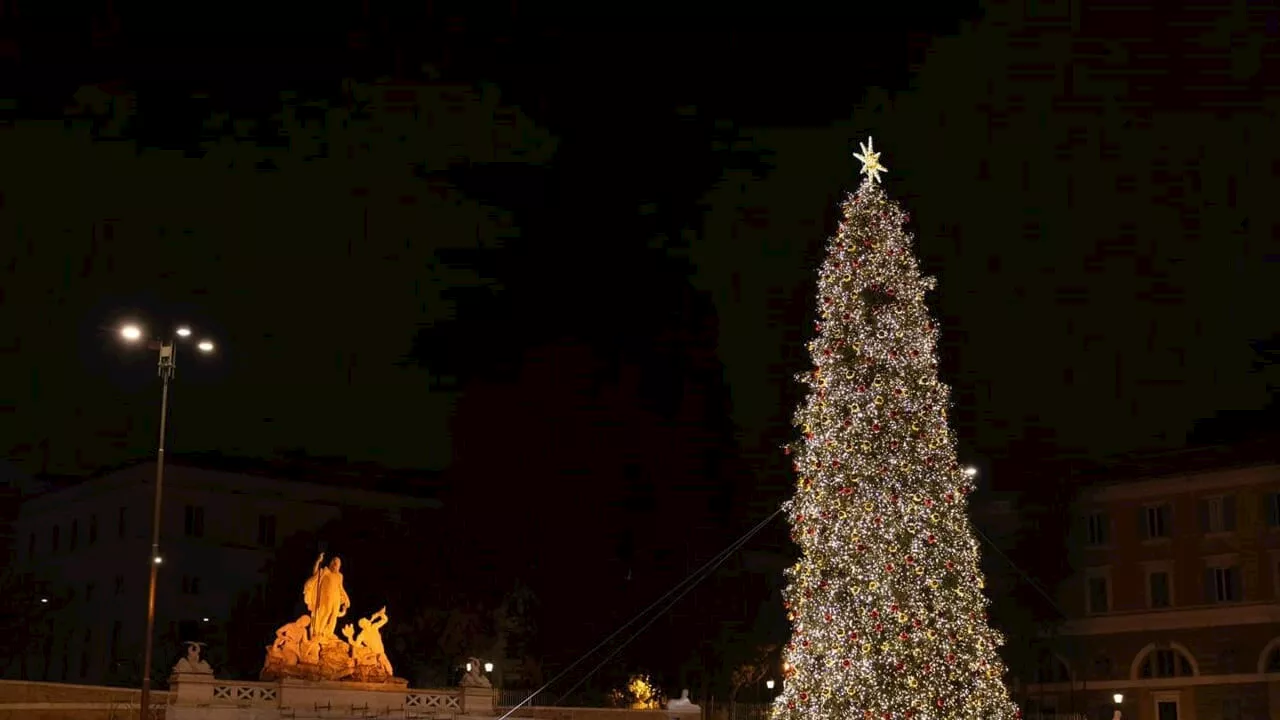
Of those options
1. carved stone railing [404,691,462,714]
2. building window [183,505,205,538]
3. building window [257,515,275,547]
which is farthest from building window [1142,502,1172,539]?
building window [183,505,205,538]

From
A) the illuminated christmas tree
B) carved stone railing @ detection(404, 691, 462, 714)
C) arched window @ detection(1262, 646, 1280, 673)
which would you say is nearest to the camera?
the illuminated christmas tree

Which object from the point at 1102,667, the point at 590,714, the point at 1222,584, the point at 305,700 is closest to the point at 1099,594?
the point at 1102,667

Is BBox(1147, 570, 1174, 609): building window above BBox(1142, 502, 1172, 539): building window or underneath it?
underneath

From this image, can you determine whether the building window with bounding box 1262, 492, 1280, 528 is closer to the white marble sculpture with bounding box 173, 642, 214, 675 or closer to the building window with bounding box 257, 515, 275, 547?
the white marble sculpture with bounding box 173, 642, 214, 675

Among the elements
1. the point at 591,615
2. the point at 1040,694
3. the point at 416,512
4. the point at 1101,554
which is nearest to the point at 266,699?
the point at 591,615

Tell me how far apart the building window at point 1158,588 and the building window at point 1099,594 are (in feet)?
5.79

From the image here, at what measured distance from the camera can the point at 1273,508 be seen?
173ft

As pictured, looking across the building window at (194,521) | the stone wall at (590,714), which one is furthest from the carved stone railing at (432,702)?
the building window at (194,521)

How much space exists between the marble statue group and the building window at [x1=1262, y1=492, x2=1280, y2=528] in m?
32.1

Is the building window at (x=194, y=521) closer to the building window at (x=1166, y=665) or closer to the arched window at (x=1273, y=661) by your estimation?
the building window at (x=1166, y=665)

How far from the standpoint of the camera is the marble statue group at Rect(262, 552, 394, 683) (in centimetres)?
3869

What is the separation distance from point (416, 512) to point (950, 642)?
31886mm

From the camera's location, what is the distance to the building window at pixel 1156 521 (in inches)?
2216

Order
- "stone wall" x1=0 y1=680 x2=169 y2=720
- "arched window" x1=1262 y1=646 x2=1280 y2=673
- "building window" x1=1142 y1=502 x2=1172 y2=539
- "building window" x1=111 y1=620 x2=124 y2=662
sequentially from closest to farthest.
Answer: "stone wall" x1=0 y1=680 x2=169 y2=720 → "arched window" x1=1262 y1=646 x2=1280 y2=673 → "building window" x1=1142 y1=502 x2=1172 y2=539 → "building window" x1=111 y1=620 x2=124 y2=662
